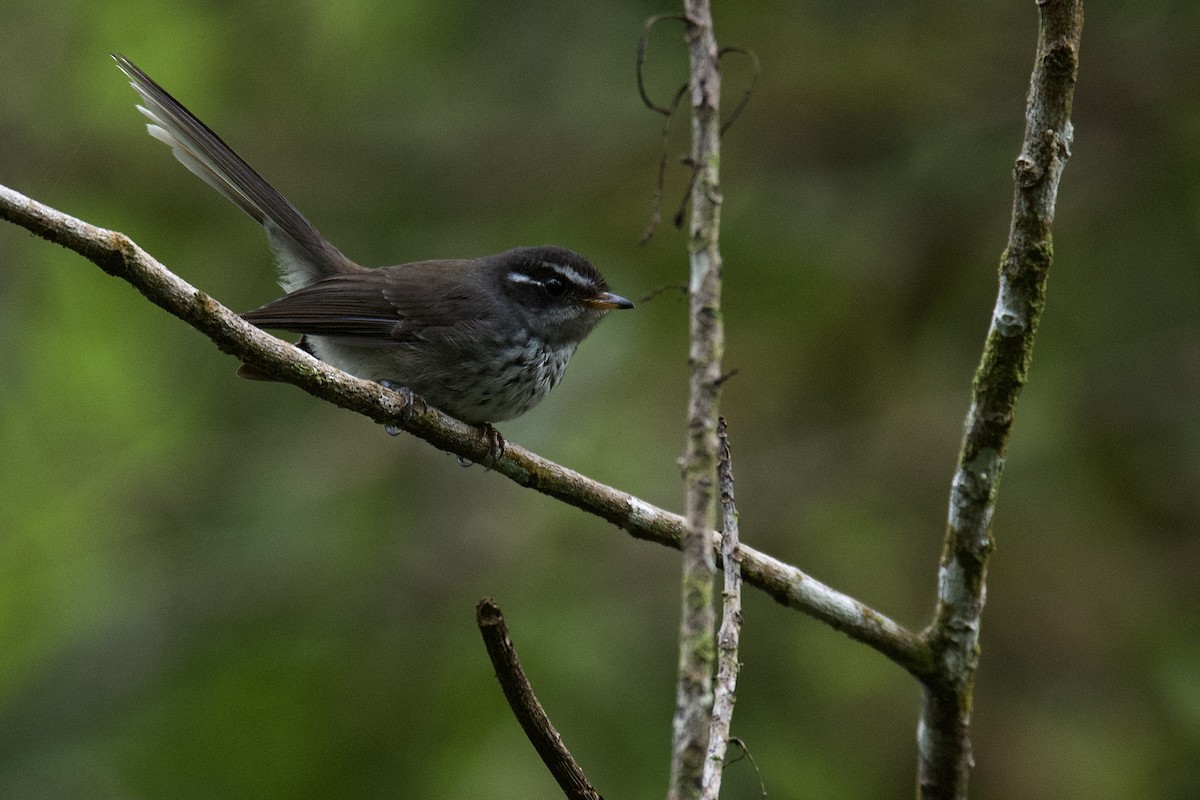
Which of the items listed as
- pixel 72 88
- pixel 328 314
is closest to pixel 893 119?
pixel 328 314

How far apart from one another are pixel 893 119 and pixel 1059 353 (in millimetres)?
1692

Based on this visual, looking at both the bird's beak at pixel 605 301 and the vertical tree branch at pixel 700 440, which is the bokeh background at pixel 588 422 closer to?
the bird's beak at pixel 605 301

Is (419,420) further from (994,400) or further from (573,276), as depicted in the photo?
(994,400)

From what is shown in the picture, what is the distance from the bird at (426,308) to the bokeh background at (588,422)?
1.14 metres

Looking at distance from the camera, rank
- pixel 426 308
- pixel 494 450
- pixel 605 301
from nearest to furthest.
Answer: pixel 494 450
pixel 426 308
pixel 605 301

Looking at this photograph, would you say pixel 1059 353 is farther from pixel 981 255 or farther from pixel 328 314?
pixel 328 314

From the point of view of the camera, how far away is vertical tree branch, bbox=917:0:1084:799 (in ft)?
10.9

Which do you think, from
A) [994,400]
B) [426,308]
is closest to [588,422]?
[426,308]

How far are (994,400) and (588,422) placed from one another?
358cm

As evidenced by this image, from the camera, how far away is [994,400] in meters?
3.73

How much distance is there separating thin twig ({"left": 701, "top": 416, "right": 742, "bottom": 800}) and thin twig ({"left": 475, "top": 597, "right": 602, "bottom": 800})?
0.35 m

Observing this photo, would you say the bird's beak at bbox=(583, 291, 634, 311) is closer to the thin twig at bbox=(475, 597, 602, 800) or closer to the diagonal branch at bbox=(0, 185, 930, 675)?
the diagonal branch at bbox=(0, 185, 930, 675)

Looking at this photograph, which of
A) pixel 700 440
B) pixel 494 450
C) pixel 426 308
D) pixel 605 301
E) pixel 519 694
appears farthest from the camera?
pixel 605 301

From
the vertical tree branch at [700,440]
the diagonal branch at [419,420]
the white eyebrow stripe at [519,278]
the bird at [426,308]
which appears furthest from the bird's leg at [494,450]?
the vertical tree branch at [700,440]
